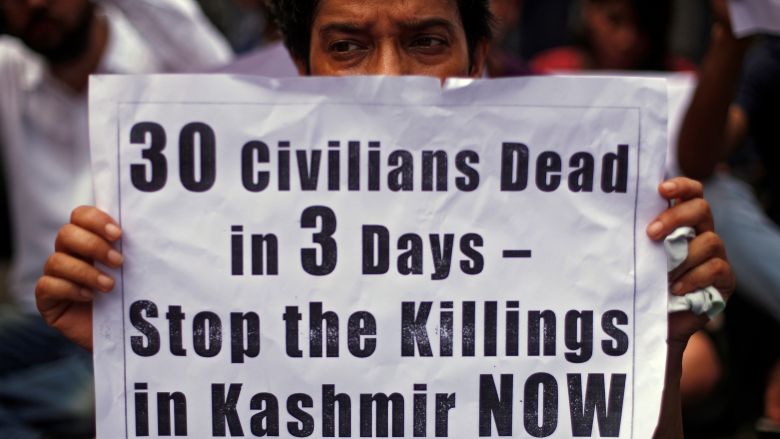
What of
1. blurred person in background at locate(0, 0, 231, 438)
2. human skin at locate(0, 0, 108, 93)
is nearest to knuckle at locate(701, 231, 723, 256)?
blurred person in background at locate(0, 0, 231, 438)

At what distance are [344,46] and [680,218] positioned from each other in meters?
0.65

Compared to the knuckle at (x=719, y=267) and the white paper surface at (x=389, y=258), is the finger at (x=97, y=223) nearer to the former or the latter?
the white paper surface at (x=389, y=258)

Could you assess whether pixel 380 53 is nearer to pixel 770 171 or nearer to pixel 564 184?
pixel 564 184

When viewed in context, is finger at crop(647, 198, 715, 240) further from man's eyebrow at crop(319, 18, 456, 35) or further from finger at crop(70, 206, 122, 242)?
finger at crop(70, 206, 122, 242)

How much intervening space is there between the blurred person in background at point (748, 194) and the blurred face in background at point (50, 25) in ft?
6.38

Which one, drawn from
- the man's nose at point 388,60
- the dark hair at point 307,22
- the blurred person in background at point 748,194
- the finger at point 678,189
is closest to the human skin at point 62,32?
the dark hair at point 307,22

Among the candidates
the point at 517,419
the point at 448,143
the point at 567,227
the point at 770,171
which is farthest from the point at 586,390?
the point at 770,171

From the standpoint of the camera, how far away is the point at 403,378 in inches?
58.7

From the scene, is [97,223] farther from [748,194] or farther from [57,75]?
[748,194]

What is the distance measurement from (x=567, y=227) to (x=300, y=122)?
44cm

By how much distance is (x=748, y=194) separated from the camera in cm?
304

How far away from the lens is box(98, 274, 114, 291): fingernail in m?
1.45

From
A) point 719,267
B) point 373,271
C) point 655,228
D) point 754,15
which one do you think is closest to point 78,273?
point 373,271

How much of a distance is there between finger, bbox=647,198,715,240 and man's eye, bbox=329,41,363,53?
1.94 ft
